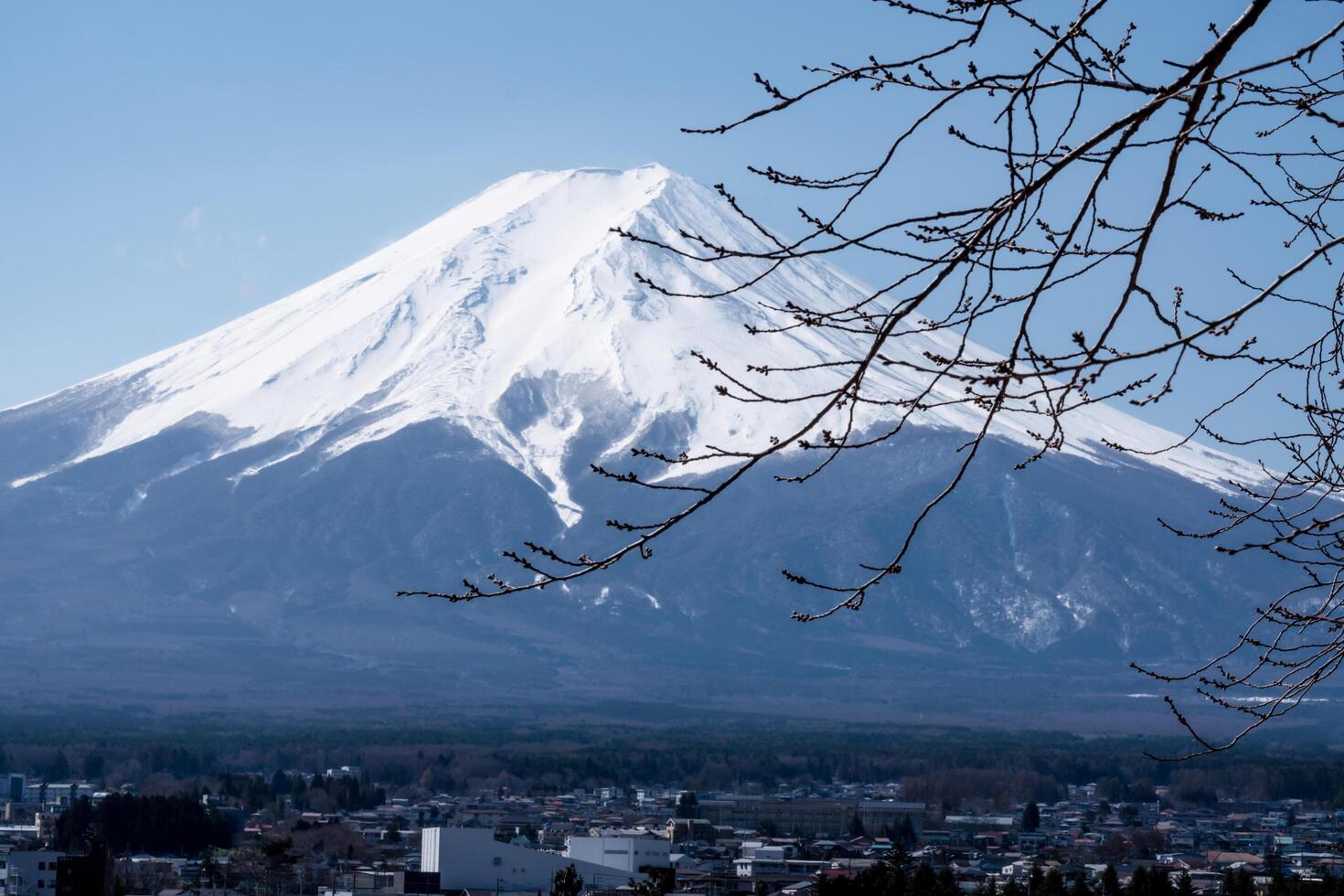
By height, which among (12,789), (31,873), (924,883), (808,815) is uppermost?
(12,789)

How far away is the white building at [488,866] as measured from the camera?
29891 mm

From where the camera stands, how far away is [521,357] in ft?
530

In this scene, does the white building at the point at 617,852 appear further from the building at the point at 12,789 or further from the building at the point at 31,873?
the building at the point at 12,789

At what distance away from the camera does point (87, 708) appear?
96625 mm

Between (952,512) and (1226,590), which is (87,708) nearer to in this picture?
(952,512)

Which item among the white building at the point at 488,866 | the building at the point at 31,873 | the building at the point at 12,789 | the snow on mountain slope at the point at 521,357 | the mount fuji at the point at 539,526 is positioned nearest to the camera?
the building at the point at 31,873

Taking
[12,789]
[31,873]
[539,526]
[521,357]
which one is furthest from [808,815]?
[521,357]

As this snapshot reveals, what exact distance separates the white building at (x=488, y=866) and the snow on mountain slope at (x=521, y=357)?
107 m

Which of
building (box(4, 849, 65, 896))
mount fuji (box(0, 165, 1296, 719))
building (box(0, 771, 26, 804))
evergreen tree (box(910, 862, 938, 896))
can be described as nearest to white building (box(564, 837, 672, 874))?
building (box(4, 849, 65, 896))

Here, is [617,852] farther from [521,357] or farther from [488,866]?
[521,357]

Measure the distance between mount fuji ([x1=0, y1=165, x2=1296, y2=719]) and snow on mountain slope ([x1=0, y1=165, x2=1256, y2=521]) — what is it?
369 mm

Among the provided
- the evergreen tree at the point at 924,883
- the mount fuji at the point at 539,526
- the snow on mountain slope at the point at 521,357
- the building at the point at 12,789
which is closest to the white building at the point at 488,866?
the evergreen tree at the point at 924,883

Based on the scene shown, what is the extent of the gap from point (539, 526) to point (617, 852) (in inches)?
4224

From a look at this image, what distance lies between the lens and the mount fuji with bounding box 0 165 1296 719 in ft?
396
